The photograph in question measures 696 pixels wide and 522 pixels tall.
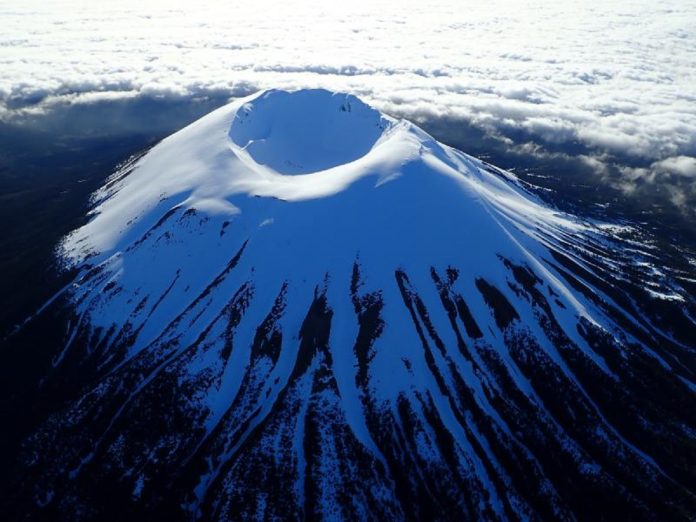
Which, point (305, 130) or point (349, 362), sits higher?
point (305, 130)

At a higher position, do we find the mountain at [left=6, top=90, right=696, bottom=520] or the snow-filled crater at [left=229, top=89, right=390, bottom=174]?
the snow-filled crater at [left=229, top=89, right=390, bottom=174]

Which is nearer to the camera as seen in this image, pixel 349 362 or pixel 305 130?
pixel 349 362

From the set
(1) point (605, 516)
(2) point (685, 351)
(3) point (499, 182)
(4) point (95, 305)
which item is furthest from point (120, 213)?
(2) point (685, 351)

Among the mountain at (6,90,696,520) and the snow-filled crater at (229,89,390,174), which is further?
the snow-filled crater at (229,89,390,174)

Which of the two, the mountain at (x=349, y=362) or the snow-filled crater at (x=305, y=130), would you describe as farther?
the snow-filled crater at (x=305, y=130)
